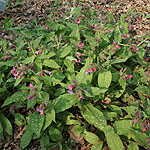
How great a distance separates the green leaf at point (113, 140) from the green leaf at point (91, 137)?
0.73 feet

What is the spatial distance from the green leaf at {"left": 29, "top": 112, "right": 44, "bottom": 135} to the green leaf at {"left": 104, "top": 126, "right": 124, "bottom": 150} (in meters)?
0.98

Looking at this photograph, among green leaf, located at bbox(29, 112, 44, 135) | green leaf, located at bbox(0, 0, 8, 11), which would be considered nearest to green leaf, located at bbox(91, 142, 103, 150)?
green leaf, located at bbox(29, 112, 44, 135)

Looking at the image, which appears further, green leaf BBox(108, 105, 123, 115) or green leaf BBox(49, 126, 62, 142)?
green leaf BBox(108, 105, 123, 115)

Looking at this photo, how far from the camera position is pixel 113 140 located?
217 cm

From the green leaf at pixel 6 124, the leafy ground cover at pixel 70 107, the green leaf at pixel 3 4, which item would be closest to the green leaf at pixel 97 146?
the leafy ground cover at pixel 70 107

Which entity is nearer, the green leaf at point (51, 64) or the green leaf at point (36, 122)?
the green leaf at point (36, 122)

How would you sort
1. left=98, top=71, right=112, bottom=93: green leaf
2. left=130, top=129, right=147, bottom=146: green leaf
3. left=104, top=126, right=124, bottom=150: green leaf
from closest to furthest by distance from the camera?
left=104, top=126, right=124, bottom=150: green leaf
left=130, top=129, right=147, bottom=146: green leaf
left=98, top=71, right=112, bottom=93: green leaf

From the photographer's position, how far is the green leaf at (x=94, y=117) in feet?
7.39

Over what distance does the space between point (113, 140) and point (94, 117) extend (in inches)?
16.6

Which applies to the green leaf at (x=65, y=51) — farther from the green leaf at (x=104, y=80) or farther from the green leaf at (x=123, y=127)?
the green leaf at (x=123, y=127)

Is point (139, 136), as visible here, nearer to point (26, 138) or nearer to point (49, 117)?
point (49, 117)

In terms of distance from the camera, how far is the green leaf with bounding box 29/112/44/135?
6.99 feet

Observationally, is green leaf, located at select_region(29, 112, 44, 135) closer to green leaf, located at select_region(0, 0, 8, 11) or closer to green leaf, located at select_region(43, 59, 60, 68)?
green leaf, located at select_region(43, 59, 60, 68)

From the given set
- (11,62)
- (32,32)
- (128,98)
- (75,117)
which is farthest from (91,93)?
(32,32)
